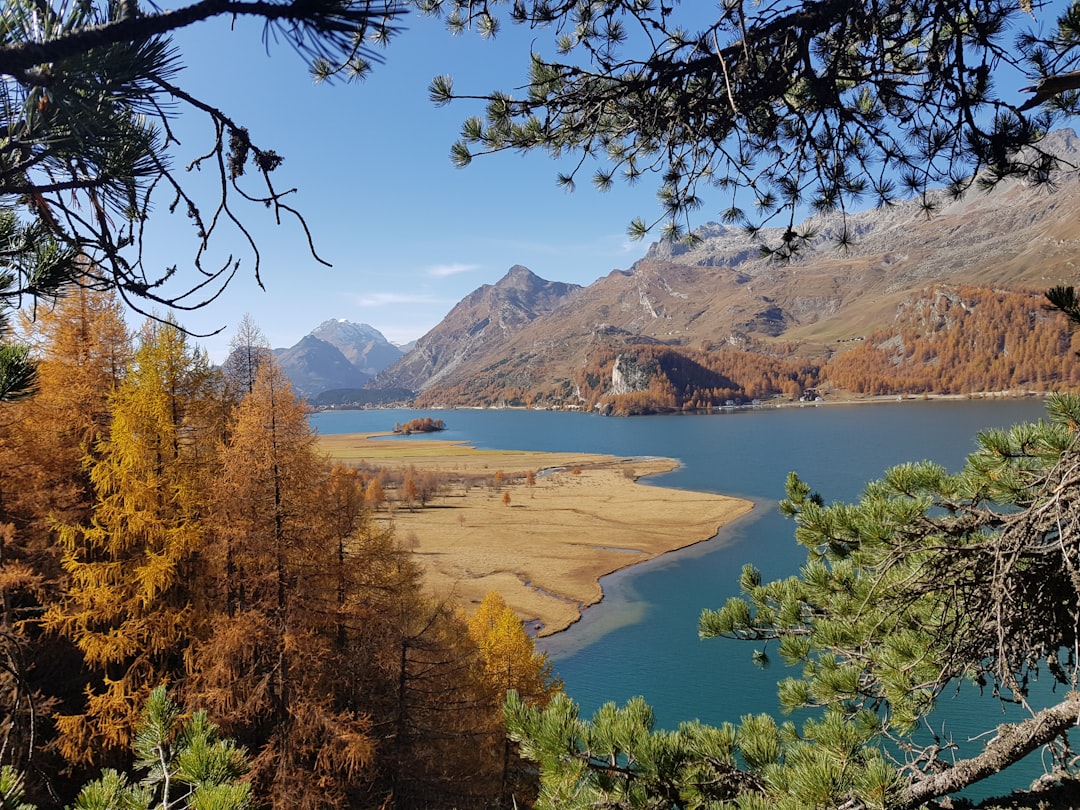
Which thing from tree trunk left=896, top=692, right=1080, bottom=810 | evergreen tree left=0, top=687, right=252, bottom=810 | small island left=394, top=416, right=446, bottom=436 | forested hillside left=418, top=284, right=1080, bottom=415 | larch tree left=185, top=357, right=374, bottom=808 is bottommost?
small island left=394, top=416, right=446, bottom=436

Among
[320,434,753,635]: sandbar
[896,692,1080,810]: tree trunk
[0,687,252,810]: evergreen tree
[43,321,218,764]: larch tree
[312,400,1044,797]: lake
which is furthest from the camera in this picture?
[320,434,753,635]: sandbar

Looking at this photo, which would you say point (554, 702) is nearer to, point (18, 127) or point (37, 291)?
point (37, 291)

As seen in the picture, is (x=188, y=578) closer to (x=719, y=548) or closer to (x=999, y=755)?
(x=999, y=755)

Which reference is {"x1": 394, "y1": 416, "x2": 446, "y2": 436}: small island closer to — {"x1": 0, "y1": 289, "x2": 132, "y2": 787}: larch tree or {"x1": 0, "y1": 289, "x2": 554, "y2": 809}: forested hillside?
{"x1": 0, "y1": 289, "x2": 554, "y2": 809}: forested hillside

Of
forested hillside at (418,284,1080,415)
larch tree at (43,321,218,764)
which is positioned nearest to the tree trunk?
larch tree at (43,321,218,764)

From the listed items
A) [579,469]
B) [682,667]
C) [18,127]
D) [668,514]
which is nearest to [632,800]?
[18,127]

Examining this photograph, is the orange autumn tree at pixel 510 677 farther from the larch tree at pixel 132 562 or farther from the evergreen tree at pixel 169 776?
the evergreen tree at pixel 169 776

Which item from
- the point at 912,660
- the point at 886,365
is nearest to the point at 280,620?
the point at 912,660
